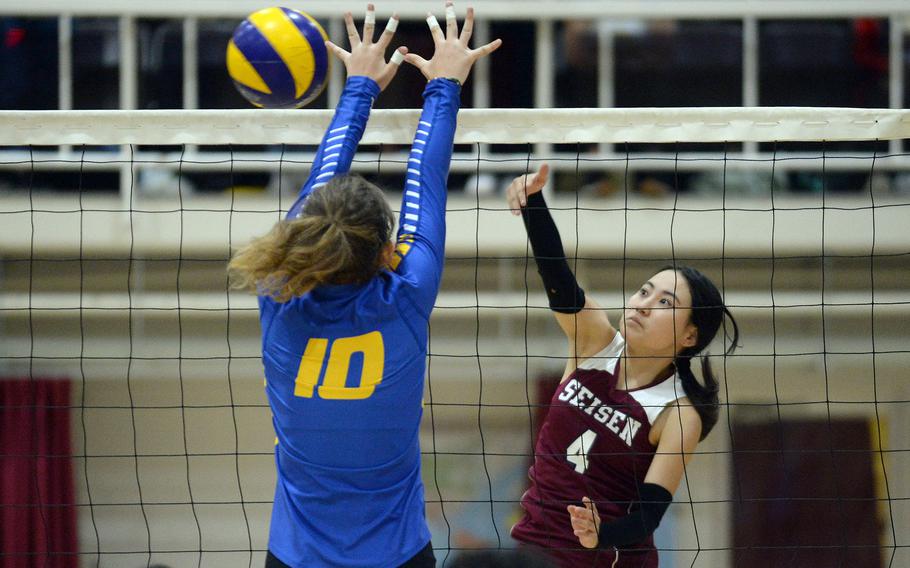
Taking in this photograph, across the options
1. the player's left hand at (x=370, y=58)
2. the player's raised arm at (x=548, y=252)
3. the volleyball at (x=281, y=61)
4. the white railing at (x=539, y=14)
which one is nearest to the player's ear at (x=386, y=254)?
the player's left hand at (x=370, y=58)

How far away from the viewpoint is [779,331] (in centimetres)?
734

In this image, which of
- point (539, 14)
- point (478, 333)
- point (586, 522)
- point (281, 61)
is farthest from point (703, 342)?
point (539, 14)

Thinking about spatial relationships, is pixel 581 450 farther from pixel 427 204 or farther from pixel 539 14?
pixel 539 14

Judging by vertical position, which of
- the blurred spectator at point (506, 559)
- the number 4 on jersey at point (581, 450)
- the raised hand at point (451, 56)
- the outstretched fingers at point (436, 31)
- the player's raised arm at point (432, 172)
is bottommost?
the blurred spectator at point (506, 559)

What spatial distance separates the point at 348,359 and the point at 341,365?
0.8 inches

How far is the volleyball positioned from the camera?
124 inches

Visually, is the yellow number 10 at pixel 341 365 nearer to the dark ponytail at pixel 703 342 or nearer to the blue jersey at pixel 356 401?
the blue jersey at pixel 356 401

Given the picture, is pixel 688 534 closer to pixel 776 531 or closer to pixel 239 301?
pixel 776 531

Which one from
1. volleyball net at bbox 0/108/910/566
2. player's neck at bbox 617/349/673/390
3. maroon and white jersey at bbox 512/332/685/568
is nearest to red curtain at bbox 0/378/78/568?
volleyball net at bbox 0/108/910/566

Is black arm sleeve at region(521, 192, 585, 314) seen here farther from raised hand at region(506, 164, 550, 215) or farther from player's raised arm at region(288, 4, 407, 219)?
player's raised arm at region(288, 4, 407, 219)

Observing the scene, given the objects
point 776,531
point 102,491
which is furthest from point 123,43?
point 776,531

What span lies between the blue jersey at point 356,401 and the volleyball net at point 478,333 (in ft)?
14.2

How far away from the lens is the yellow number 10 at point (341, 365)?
7.17 feet

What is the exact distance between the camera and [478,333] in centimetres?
682
